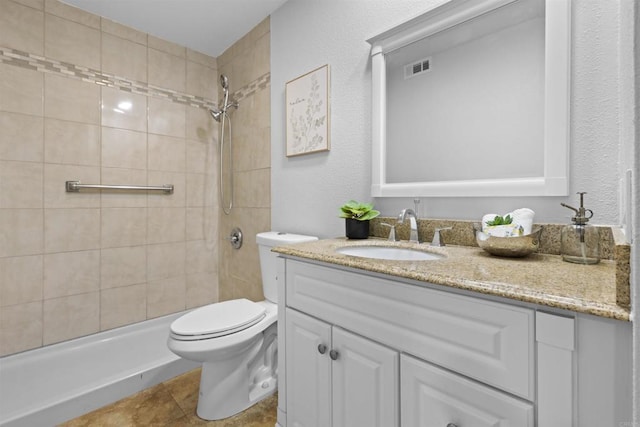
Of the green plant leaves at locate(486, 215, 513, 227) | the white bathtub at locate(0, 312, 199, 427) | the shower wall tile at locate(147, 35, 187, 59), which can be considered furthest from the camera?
the shower wall tile at locate(147, 35, 187, 59)

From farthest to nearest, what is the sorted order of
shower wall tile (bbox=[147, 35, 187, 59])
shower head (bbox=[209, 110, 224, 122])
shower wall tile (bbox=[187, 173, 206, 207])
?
shower wall tile (bbox=[187, 173, 206, 207]), shower head (bbox=[209, 110, 224, 122]), shower wall tile (bbox=[147, 35, 187, 59])

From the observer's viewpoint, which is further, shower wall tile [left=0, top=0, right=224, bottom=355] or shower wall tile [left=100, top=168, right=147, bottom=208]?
shower wall tile [left=100, top=168, right=147, bottom=208]

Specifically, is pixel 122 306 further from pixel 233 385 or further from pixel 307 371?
pixel 307 371

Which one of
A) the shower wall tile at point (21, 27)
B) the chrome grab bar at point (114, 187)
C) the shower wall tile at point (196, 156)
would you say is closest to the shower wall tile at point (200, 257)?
the chrome grab bar at point (114, 187)

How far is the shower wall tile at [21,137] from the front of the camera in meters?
1.70

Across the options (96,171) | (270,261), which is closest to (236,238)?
(270,261)

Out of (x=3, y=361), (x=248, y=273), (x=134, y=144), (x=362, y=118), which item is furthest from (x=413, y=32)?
(x=3, y=361)

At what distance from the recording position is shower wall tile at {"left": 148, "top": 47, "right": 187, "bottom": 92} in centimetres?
222

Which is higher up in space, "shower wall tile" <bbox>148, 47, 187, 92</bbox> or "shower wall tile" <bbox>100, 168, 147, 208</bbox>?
"shower wall tile" <bbox>148, 47, 187, 92</bbox>

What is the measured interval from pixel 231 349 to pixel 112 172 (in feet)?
5.05

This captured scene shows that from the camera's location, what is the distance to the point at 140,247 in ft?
7.19

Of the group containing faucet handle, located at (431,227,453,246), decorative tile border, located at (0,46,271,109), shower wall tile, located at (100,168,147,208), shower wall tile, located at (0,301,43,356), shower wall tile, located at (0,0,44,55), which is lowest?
shower wall tile, located at (0,301,43,356)

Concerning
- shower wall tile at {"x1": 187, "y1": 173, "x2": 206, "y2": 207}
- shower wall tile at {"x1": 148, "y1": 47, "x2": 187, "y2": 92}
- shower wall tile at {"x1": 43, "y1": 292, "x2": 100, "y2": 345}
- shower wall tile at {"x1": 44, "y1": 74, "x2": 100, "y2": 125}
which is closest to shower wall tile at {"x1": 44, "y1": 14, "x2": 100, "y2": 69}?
shower wall tile at {"x1": 44, "y1": 74, "x2": 100, "y2": 125}

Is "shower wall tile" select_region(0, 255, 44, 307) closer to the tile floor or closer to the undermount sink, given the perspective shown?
the tile floor
